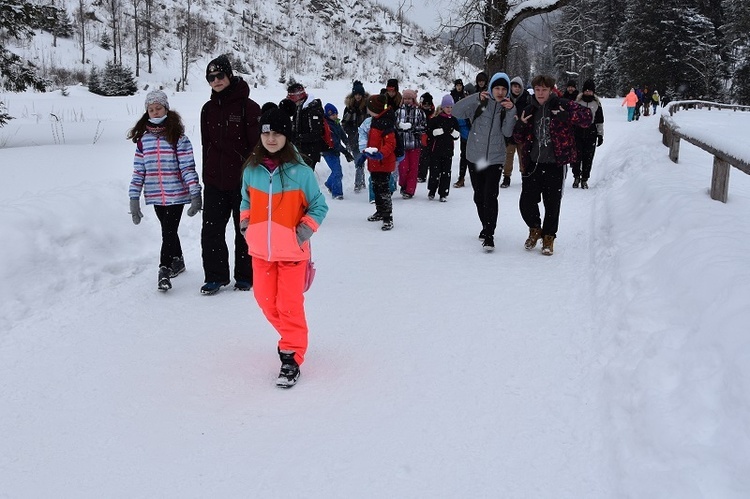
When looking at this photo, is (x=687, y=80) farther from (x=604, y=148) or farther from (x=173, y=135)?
(x=173, y=135)

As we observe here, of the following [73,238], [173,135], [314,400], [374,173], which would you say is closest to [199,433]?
[314,400]

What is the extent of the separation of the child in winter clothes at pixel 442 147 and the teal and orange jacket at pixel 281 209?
22.4 feet

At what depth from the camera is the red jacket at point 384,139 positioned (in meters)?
8.44

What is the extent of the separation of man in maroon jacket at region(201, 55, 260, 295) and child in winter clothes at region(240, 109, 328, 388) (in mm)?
1631

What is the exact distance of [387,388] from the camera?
12.6 ft

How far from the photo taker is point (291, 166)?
386cm

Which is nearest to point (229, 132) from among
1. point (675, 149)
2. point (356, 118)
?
point (356, 118)

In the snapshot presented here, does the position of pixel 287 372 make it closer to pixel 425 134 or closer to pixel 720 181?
pixel 720 181

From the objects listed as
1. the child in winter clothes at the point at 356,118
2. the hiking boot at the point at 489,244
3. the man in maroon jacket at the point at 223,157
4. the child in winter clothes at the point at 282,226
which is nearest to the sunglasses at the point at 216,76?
the man in maroon jacket at the point at 223,157

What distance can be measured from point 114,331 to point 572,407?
3480mm

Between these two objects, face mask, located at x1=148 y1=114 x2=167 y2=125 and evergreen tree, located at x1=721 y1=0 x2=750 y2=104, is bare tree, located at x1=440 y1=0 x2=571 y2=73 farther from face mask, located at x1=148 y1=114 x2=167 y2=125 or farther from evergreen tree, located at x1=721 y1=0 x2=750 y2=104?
evergreen tree, located at x1=721 y1=0 x2=750 y2=104

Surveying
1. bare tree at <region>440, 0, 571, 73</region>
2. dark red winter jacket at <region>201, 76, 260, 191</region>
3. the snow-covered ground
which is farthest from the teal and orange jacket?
bare tree at <region>440, 0, 571, 73</region>

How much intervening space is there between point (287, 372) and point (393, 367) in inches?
29.6

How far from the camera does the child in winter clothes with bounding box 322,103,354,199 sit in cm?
1019
